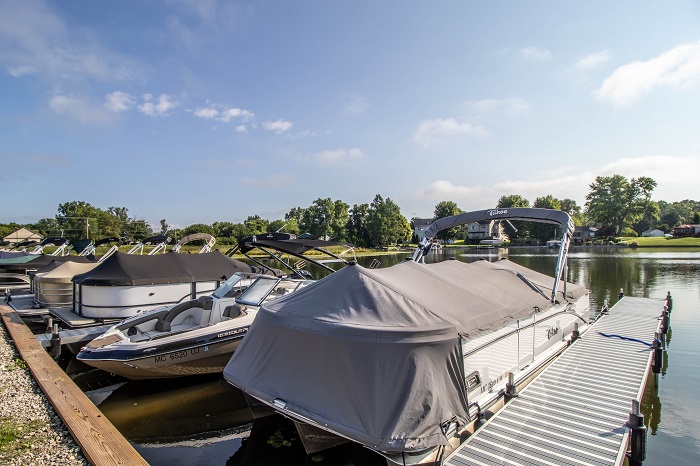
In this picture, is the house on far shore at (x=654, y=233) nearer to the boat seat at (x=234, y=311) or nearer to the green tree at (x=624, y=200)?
the green tree at (x=624, y=200)

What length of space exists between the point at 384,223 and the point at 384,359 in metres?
81.2

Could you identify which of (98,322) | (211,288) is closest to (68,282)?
(98,322)

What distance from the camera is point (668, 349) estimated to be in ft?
39.1

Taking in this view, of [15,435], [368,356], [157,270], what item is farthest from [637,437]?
[157,270]

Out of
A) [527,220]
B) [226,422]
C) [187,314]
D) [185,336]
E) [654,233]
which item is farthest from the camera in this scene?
[654,233]

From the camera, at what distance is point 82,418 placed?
5.48 metres

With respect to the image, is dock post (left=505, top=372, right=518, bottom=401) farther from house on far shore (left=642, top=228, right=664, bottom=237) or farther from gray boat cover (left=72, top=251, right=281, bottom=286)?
house on far shore (left=642, top=228, right=664, bottom=237)

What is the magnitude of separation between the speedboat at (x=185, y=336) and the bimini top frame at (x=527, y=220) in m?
4.39

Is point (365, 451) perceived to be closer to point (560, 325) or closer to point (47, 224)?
point (560, 325)

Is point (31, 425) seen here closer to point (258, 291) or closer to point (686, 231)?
point (258, 291)

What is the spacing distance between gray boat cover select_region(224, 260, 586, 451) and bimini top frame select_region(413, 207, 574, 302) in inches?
177

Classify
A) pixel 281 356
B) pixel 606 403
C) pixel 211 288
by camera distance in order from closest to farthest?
1. pixel 281 356
2. pixel 606 403
3. pixel 211 288

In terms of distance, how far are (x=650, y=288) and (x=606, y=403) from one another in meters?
20.6

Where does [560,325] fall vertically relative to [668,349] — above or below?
above
